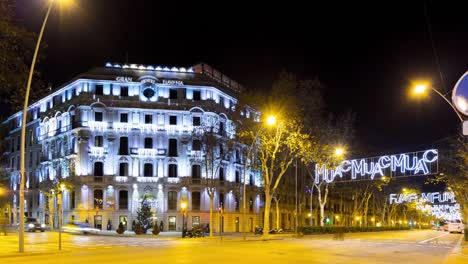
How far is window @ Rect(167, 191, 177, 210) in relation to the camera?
70706 millimetres

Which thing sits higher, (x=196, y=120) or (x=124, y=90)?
(x=124, y=90)

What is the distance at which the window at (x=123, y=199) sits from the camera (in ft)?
227

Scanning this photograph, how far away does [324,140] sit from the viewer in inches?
2160

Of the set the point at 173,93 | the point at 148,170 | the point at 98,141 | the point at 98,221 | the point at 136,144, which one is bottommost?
the point at 98,221

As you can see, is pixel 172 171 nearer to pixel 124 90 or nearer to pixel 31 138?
pixel 124 90

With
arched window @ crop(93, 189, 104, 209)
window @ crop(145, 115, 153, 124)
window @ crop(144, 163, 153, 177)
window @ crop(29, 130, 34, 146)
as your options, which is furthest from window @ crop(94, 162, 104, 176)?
window @ crop(29, 130, 34, 146)

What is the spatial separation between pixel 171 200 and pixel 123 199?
644 centimetres

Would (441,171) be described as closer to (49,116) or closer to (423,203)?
(49,116)

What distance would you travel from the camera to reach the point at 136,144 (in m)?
70.1

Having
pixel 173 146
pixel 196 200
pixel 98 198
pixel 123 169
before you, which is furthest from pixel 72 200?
pixel 196 200

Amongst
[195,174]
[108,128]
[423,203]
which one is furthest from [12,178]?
[423,203]

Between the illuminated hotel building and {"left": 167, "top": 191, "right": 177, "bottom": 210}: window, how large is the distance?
0.14 meters

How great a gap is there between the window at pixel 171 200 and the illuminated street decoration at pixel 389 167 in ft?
83.3

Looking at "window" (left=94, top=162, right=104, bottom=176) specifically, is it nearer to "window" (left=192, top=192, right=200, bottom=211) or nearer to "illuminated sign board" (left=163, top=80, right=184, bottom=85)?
"window" (left=192, top=192, right=200, bottom=211)
